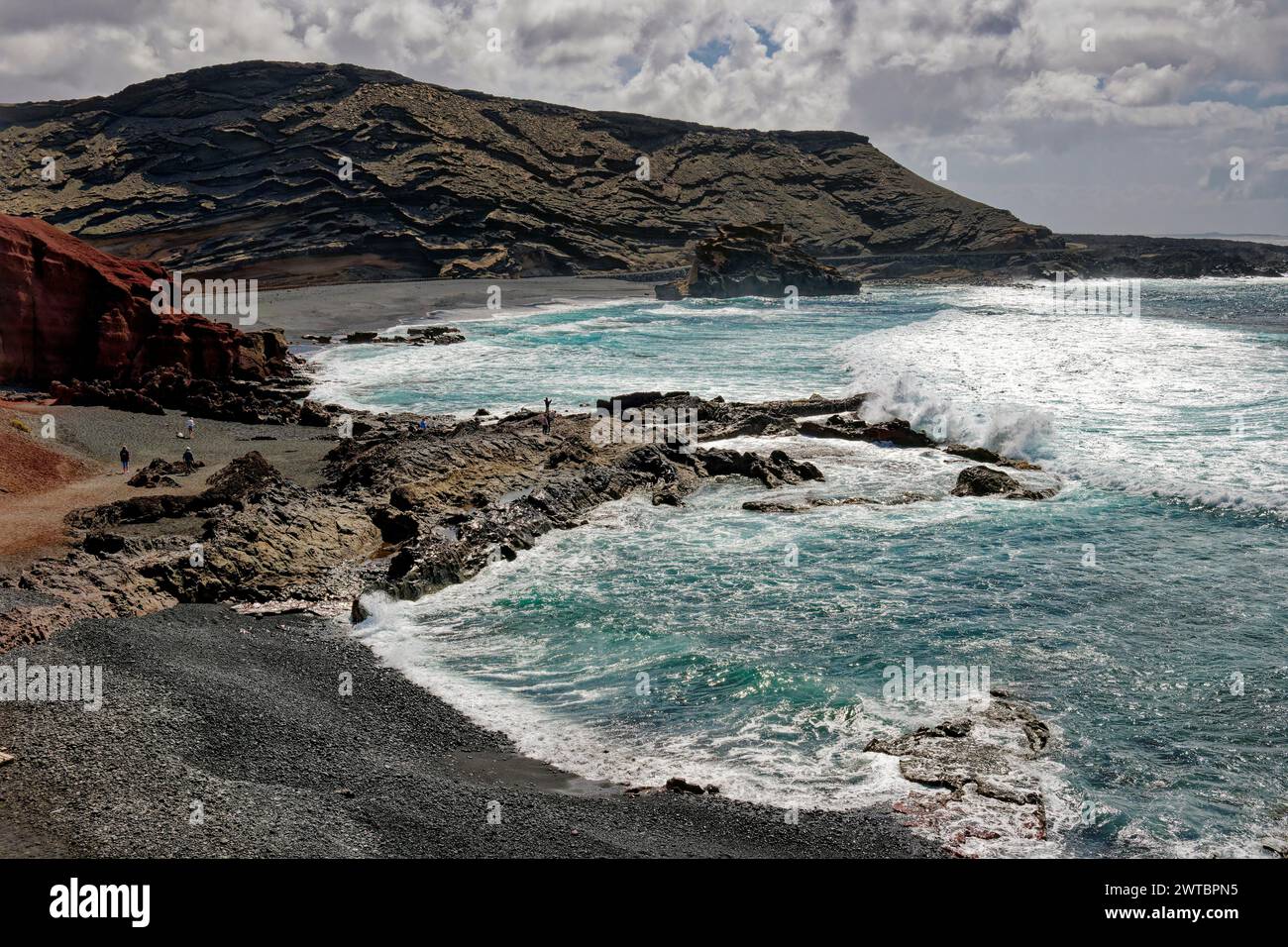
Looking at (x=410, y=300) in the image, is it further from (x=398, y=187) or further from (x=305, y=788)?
(x=305, y=788)

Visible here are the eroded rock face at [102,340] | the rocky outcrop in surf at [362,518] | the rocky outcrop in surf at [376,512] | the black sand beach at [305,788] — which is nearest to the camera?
the black sand beach at [305,788]

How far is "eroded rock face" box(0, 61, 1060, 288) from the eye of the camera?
11412 centimetres

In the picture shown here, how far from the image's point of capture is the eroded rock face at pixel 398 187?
374ft

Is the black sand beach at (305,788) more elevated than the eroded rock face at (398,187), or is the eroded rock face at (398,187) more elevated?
the eroded rock face at (398,187)

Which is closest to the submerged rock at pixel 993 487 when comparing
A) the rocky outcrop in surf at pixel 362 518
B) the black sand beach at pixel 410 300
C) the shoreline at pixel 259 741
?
the rocky outcrop in surf at pixel 362 518

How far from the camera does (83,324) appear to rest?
36.2 meters

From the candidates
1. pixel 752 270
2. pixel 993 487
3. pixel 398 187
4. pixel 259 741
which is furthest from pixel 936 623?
pixel 398 187

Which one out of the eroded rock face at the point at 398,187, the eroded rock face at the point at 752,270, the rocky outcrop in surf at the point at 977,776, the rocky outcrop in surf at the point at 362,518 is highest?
the eroded rock face at the point at 398,187

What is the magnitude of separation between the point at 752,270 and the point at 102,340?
77942 mm

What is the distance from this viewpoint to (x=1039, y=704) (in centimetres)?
1336

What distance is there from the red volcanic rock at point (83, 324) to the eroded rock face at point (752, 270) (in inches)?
2533

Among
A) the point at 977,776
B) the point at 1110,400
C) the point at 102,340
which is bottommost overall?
the point at 977,776

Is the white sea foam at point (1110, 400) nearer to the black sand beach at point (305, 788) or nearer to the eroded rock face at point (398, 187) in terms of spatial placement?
the black sand beach at point (305, 788)
